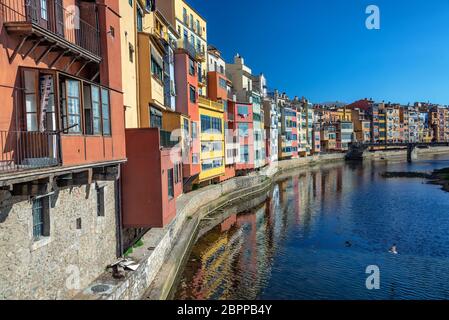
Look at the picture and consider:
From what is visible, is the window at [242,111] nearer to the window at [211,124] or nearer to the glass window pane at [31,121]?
the window at [211,124]

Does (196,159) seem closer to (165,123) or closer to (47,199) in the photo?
(165,123)

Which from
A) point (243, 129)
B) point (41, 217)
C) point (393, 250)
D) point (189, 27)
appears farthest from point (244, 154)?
point (41, 217)

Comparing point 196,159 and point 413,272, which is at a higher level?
point 196,159

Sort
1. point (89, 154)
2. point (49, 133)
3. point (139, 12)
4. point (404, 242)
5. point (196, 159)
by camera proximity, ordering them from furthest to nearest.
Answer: point (196, 159)
point (404, 242)
point (139, 12)
point (89, 154)
point (49, 133)

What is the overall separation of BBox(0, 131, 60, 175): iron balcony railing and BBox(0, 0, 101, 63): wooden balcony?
2.10m

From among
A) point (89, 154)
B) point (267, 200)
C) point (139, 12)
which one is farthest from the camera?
point (267, 200)

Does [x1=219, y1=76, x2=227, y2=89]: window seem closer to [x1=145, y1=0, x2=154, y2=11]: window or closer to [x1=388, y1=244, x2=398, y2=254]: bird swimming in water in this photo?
[x1=145, y1=0, x2=154, y2=11]: window

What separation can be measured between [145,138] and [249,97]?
46.2 m

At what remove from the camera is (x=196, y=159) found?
1473 inches

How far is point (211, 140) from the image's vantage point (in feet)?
143
